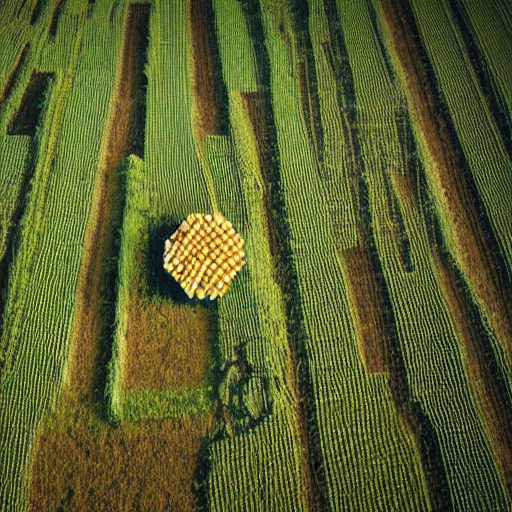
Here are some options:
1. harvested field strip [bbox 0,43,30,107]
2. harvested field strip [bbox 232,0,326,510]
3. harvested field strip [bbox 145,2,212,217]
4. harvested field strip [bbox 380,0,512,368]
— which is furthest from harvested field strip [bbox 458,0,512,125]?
harvested field strip [bbox 0,43,30,107]

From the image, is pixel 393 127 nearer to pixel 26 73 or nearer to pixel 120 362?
pixel 120 362

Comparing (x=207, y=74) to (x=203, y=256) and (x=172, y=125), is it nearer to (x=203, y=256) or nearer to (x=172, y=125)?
(x=172, y=125)

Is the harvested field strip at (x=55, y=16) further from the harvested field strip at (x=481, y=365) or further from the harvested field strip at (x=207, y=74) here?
the harvested field strip at (x=481, y=365)

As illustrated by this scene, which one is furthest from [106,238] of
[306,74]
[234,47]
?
[306,74]

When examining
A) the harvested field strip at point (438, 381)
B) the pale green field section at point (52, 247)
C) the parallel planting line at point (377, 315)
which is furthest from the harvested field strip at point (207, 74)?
the harvested field strip at point (438, 381)

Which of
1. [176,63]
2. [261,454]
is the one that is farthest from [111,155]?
[261,454]
